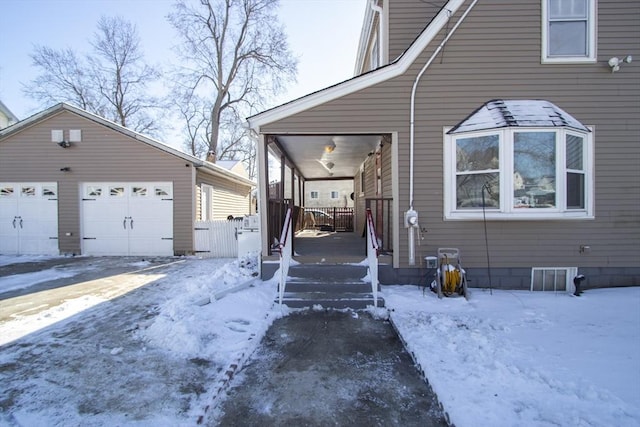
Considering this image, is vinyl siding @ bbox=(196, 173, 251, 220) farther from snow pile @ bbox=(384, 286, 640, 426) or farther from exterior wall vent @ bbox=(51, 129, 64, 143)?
snow pile @ bbox=(384, 286, 640, 426)

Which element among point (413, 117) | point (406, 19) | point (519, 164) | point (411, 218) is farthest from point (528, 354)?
point (406, 19)

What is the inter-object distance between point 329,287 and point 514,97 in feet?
15.3

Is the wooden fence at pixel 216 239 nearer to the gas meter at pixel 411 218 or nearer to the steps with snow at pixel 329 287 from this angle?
the steps with snow at pixel 329 287

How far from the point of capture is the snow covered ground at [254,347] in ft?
8.52

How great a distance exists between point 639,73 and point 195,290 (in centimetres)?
859

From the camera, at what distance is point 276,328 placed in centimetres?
434

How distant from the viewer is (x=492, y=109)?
18.9ft

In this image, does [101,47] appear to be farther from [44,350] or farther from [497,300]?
[497,300]

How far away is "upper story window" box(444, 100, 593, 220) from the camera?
5492mm

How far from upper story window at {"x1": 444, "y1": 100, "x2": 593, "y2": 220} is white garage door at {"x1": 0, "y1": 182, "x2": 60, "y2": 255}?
38.8ft

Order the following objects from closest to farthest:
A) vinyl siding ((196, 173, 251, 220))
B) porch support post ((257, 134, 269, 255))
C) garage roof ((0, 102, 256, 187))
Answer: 1. porch support post ((257, 134, 269, 255))
2. garage roof ((0, 102, 256, 187))
3. vinyl siding ((196, 173, 251, 220))

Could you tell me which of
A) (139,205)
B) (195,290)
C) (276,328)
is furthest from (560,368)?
(139,205)

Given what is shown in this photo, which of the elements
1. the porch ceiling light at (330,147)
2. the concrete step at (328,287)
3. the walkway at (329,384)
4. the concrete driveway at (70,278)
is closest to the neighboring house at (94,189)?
the concrete driveway at (70,278)

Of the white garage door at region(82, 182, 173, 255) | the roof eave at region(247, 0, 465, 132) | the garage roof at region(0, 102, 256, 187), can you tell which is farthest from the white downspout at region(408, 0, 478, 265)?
the white garage door at region(82, 182, 173, 255)
